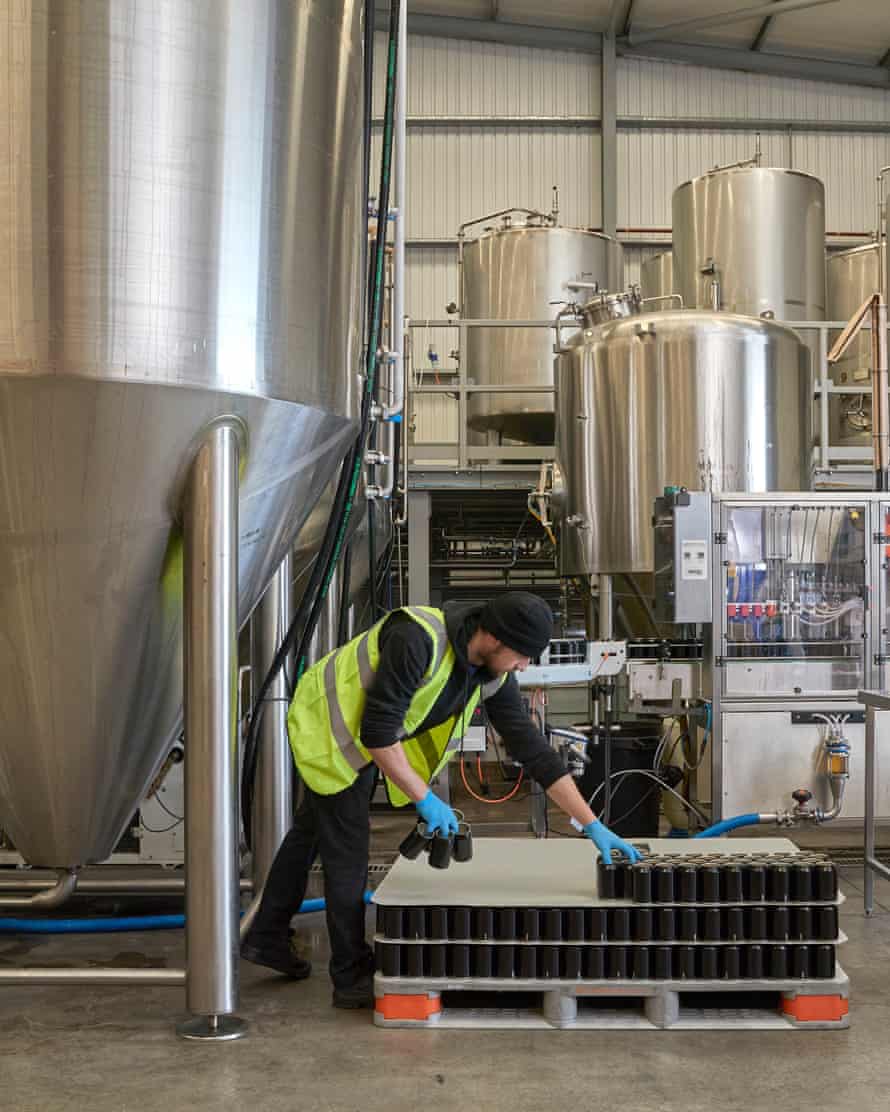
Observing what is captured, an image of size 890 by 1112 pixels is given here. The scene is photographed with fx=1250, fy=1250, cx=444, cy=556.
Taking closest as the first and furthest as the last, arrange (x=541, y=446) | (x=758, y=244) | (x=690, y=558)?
(x=690, y=558) → (x=541, y=446) → (x=758, y=244)

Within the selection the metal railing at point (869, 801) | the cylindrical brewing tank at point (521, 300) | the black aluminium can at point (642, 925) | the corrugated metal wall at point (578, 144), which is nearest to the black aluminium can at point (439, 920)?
the black aluminium can at point (642, 925)

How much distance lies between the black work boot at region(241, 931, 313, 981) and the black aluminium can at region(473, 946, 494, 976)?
62 centimetres

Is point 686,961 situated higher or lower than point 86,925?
higher

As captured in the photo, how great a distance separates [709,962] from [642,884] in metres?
0.25

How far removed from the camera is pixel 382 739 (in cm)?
305

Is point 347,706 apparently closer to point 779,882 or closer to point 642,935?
point 642,935

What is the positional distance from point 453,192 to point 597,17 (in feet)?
6.68

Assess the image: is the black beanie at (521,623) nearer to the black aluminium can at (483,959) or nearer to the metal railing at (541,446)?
the black aluminium can at (483,959)

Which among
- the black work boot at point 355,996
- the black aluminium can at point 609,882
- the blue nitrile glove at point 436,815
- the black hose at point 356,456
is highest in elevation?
→ the black hose at point 356,456

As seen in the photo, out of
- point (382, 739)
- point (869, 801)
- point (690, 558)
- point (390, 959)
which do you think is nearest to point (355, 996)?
point (390, 959)

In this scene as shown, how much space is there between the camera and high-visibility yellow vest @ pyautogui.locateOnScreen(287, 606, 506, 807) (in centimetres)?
317

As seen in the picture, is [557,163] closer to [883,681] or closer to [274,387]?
[883,681]

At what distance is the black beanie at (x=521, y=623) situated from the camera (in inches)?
118

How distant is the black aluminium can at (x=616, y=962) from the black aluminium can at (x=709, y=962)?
0.64 ft
